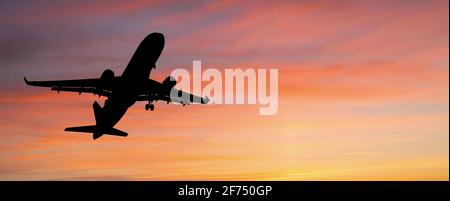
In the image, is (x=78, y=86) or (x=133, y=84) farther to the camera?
(x=78, y=86)

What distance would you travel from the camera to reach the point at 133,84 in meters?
94.8

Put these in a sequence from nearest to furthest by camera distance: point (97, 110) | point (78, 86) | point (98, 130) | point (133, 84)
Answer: point (133, 84)
point (78, 86)
point (98, 130)
point (97, 110)

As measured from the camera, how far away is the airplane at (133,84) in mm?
93812

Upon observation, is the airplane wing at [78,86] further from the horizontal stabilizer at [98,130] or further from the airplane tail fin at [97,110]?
the horizontal stabilizer at [98,130]

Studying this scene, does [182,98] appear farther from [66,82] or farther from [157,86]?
[66,82]

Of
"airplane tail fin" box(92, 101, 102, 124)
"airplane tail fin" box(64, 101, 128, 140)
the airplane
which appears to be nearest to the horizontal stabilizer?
"airplane tail fin" box(64, 101, 128, 140)

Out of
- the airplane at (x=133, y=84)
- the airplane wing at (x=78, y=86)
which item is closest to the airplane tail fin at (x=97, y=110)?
the airplane at (x=133, y=84)

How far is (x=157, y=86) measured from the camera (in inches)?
3787

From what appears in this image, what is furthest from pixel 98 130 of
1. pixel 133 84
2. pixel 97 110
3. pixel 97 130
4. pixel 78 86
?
pixel 133 84

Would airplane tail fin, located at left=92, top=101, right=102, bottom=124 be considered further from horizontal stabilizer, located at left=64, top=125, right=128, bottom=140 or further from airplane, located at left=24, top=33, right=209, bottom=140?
airplane, located at left=24, top=33, right=209, bottom=140

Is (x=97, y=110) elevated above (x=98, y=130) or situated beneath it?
elevated above

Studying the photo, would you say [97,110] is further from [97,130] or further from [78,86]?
[78,86]
